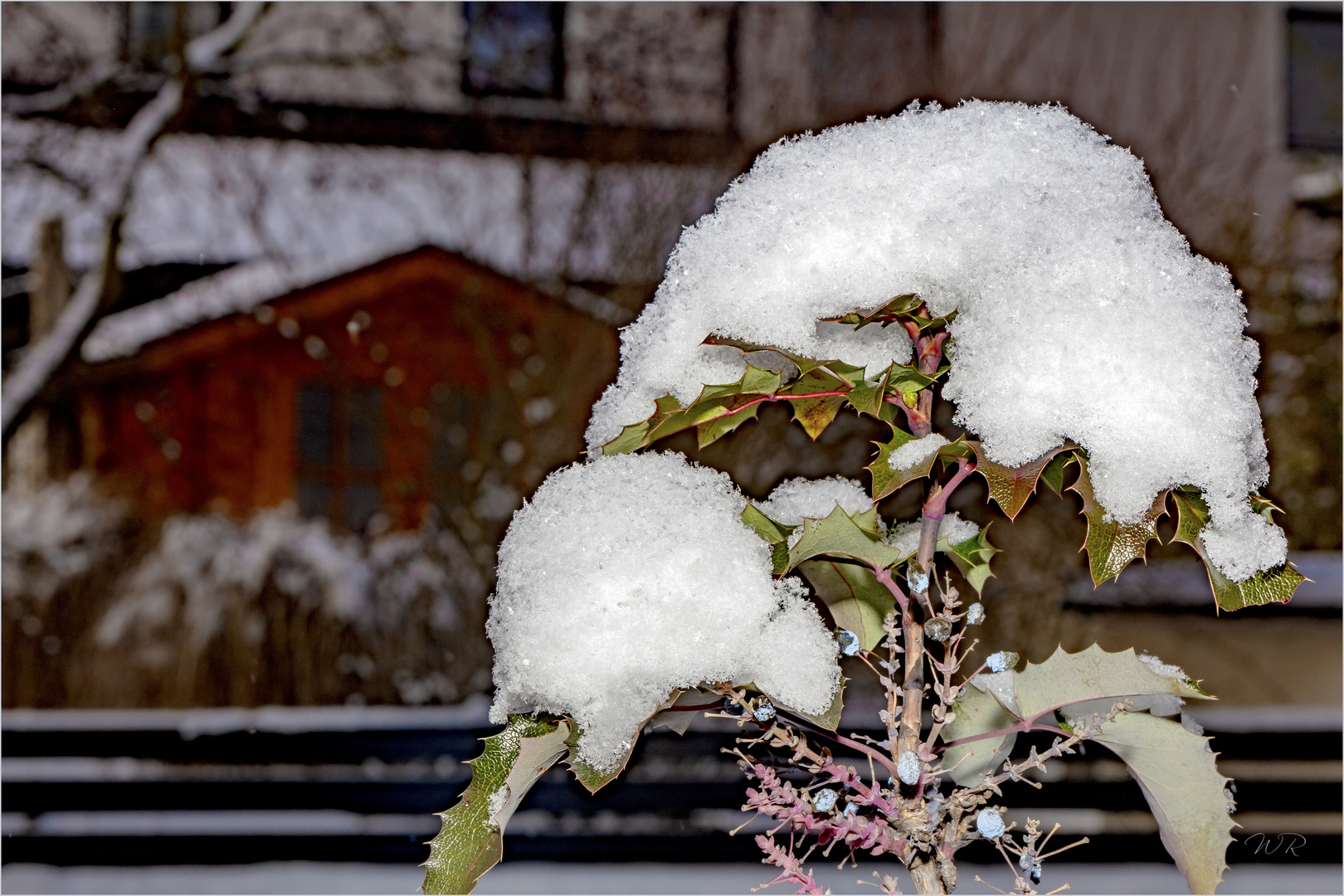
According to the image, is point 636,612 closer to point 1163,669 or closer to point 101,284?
point 1163,669

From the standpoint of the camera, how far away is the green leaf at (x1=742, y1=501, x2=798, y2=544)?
1.75ft

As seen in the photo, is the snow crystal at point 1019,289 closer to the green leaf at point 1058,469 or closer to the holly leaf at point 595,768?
the green leaf at point 1058,469

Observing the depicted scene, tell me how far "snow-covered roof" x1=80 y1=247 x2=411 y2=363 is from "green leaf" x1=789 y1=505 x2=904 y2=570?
378cm

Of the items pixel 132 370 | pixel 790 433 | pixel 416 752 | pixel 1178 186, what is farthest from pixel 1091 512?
pixel 132 370

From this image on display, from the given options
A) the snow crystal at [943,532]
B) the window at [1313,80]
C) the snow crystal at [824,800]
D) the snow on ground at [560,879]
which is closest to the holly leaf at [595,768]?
the snow crystal at [824,800]

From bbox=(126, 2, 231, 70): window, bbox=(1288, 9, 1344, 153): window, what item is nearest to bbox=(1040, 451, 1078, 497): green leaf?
bbox=(1288, 9, 1344, 153): window

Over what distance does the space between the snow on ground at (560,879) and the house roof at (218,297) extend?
227 centimetres

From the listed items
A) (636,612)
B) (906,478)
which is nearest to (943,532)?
(906,478)

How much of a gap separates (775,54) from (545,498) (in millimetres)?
3516

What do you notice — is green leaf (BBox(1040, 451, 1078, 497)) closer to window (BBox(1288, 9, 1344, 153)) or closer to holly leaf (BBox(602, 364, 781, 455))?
holly leaf (BBox(602, 364, 781, 455))

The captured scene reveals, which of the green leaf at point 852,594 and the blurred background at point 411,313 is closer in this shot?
the green leaf at point 852,594

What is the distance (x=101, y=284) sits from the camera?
3570 millimetres

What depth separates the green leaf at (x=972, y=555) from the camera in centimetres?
60

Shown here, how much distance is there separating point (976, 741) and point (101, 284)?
399 centimetres
